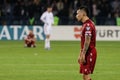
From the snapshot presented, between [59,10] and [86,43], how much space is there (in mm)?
24100

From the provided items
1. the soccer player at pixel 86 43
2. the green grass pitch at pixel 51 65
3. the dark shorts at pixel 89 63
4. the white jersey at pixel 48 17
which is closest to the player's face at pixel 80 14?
the soccer player at pixel 86 43

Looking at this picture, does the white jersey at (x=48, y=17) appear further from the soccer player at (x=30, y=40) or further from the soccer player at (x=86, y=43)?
the soccer player at (x=86, y=43)

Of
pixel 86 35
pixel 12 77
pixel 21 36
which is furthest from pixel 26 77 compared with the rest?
pixel 21 36

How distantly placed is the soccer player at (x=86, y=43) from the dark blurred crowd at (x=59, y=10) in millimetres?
22203

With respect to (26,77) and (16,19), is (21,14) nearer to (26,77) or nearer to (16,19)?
(16,19)

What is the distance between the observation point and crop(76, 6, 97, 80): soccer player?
1228 cm

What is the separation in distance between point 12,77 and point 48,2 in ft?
66.3

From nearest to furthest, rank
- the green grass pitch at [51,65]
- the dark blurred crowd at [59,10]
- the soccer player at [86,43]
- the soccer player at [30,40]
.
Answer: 1. the soccer player at [86,43]
2. the green grass pitch at [51,65]
3. the soccer player at [30,40]
4. the dark blurred crowd at [59,10]

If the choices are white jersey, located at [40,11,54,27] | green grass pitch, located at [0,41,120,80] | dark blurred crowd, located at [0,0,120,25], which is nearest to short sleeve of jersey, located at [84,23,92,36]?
green grass pitch, located at [0,41,120,80]

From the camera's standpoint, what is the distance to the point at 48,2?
36312mm

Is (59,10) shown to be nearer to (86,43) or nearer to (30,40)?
(30,40)

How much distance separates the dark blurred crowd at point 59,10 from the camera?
34.9 meters

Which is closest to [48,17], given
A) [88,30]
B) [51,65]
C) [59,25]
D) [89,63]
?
[59,25]

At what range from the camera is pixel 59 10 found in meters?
36.3
